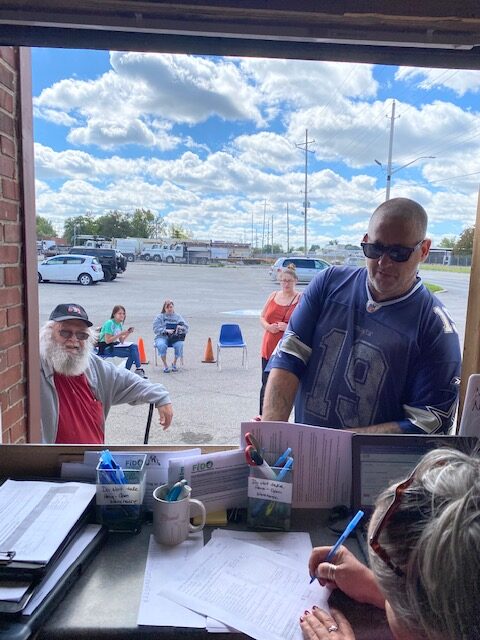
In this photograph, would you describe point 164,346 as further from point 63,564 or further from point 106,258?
point 106,258

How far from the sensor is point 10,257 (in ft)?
4.81

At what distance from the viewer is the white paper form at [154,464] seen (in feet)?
3.55

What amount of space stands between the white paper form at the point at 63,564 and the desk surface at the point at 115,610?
0.13ft

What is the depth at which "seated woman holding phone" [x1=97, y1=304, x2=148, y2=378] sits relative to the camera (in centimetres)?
506

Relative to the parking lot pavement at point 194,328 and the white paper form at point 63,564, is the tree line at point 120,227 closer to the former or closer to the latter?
the parking lot pavement at point 194,328

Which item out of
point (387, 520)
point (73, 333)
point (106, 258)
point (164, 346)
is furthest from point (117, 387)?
point (106, 258)

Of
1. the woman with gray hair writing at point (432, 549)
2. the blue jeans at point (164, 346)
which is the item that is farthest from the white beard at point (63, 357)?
the blue jeans at point (164, 346)

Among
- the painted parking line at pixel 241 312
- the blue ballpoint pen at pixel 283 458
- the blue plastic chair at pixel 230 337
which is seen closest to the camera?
the blue ballpoint pen at pixel 283 458

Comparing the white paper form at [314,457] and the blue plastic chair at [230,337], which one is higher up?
the white paper form at [314,457]

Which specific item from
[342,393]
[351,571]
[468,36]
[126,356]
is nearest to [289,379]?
→ [342,393]

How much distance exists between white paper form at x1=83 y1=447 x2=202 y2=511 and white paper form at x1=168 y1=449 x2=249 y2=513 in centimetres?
5

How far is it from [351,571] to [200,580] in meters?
0.29

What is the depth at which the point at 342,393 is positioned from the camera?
1447mm

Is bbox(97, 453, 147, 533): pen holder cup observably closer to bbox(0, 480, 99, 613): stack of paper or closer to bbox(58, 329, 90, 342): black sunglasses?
bbox(0, 480, 99, 613): stack of paper
